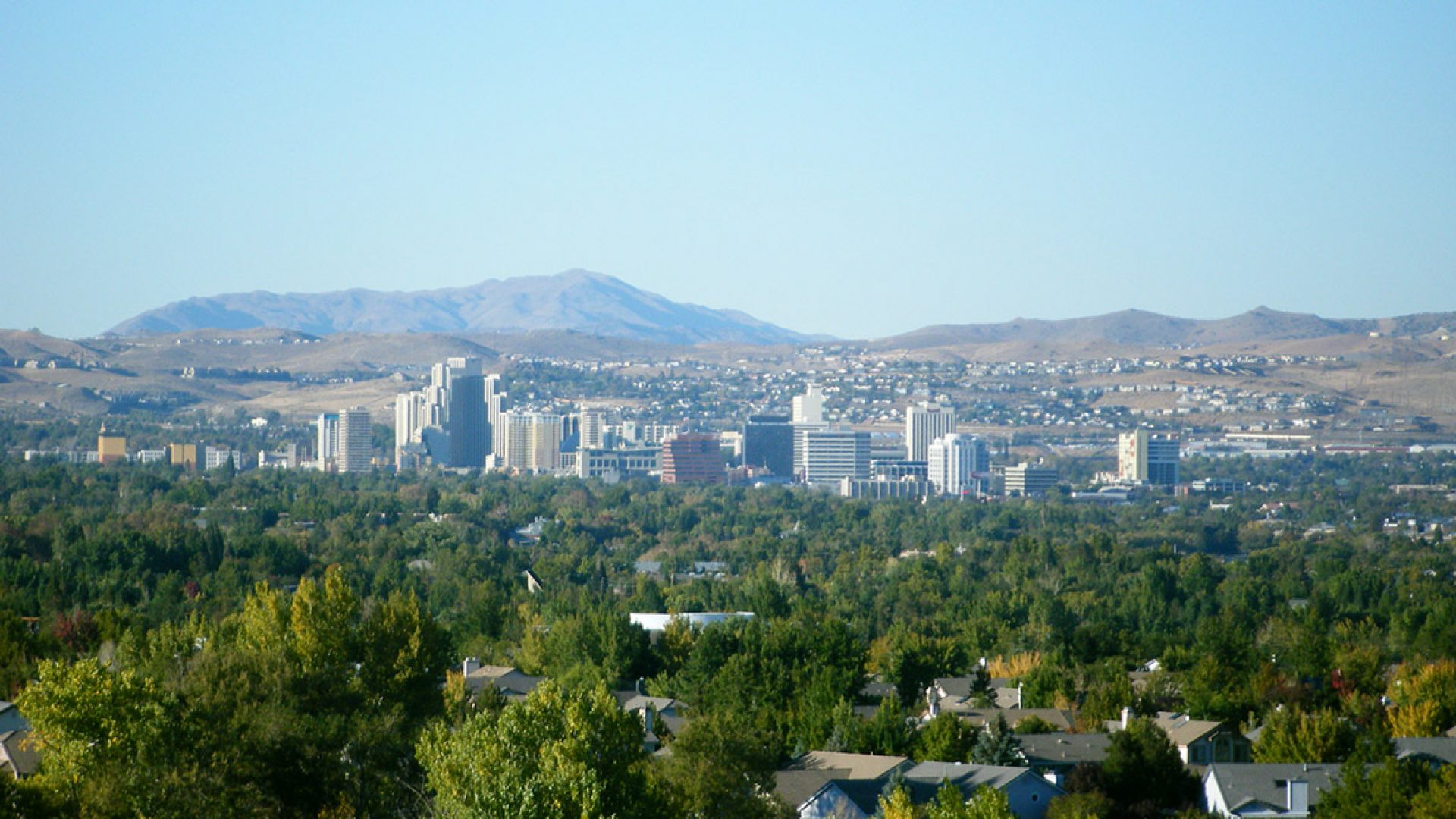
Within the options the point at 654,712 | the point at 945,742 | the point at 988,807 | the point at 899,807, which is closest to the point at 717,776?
the point at 899,807

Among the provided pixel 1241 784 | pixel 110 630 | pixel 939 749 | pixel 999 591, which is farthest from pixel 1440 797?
pixel 999 591

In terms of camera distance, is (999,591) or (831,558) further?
(831,558)

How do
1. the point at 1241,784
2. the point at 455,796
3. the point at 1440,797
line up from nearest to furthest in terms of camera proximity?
the point at 455,796 < the point at 1440,797 < the point at 1241,784

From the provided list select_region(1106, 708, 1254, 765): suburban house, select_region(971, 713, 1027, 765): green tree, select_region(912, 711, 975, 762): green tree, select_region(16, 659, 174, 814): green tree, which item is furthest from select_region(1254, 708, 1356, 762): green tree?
select_region(16, 659, 174, 814): green tree

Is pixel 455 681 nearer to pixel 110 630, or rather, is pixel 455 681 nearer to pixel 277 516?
pixel 110 630

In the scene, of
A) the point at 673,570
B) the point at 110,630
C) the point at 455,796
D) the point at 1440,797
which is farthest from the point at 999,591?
the point at 455,796

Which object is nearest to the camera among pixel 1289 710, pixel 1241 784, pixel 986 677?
pixel 1241 784

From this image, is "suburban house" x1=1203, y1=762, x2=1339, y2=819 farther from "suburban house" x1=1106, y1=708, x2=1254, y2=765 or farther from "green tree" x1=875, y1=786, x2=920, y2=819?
"green tree" x1=875, y1=786, x2=920, y2=819
